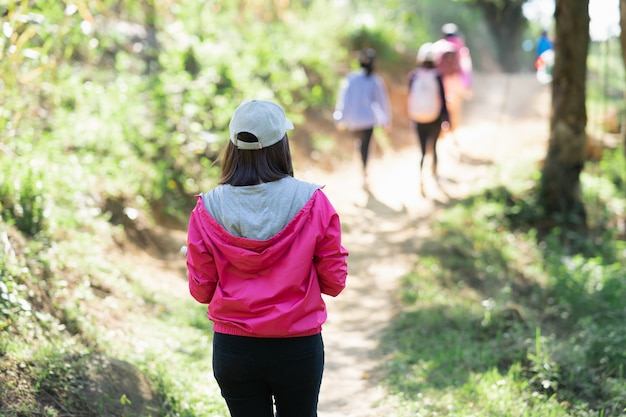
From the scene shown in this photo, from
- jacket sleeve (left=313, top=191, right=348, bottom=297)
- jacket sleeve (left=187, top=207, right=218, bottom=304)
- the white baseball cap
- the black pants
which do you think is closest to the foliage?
the black pants

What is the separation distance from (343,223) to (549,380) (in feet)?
16.0

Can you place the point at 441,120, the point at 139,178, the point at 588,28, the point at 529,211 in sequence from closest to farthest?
1. the point at 139,178
2. the point at 588,28
3. the point at 529,211
4. the point at 441,120

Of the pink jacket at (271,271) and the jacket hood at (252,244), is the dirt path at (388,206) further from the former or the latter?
the jacket hood at (252,244)

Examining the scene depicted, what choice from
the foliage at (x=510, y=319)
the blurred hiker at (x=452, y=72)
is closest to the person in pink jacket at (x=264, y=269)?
the foliage at (x=510, y=319)

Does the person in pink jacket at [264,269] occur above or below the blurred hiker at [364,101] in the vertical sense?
below

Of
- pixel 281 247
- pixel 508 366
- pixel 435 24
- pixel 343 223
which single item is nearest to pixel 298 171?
pixel 343 223

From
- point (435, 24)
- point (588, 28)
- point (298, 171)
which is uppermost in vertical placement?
point (435, 24)

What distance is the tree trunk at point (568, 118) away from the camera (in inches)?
346

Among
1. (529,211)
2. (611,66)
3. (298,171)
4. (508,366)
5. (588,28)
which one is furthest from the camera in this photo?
(611,66)

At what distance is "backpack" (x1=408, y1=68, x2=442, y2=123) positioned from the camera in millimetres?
9906

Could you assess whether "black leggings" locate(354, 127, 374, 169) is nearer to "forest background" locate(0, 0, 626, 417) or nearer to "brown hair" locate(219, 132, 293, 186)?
"forest background" locate(0, 0, 626, 417)

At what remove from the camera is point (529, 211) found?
9.36 metres

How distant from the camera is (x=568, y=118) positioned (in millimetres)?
9047

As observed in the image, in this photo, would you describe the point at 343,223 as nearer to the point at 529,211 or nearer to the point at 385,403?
the point at 529,211
